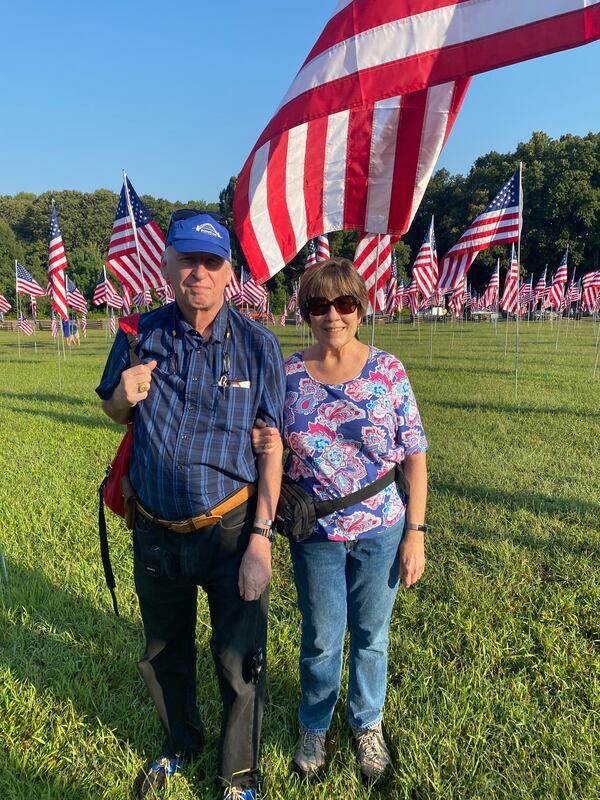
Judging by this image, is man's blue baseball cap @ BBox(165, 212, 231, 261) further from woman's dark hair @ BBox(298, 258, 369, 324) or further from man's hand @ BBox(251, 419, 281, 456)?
man's hand @ BBox(251, 419, 281, 456)

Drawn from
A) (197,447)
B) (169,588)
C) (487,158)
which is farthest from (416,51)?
(487,158)

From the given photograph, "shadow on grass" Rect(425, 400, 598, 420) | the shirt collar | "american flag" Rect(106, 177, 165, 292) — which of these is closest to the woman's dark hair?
the shirt collar

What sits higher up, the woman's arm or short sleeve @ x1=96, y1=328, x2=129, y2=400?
short sleeve @ x1=96, y1=328, x2=129, y2=400

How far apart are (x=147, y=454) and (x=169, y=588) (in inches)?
22.0

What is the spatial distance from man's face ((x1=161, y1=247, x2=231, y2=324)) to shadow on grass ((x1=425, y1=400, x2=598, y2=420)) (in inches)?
366

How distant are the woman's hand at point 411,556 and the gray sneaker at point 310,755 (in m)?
0.87

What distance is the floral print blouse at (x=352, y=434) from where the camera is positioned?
6.93 ft

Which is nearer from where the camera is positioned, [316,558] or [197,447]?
[197,447]

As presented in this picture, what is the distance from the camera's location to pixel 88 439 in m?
8.70

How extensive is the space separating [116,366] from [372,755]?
203cm

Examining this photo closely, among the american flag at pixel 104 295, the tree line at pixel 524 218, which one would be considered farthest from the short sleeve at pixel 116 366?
the tree line at pixel 524 218

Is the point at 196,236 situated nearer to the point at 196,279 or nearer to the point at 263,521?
the point at 196,279

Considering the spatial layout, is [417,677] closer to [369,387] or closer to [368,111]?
[369,387]

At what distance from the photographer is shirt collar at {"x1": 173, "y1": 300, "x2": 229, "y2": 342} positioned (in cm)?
204
